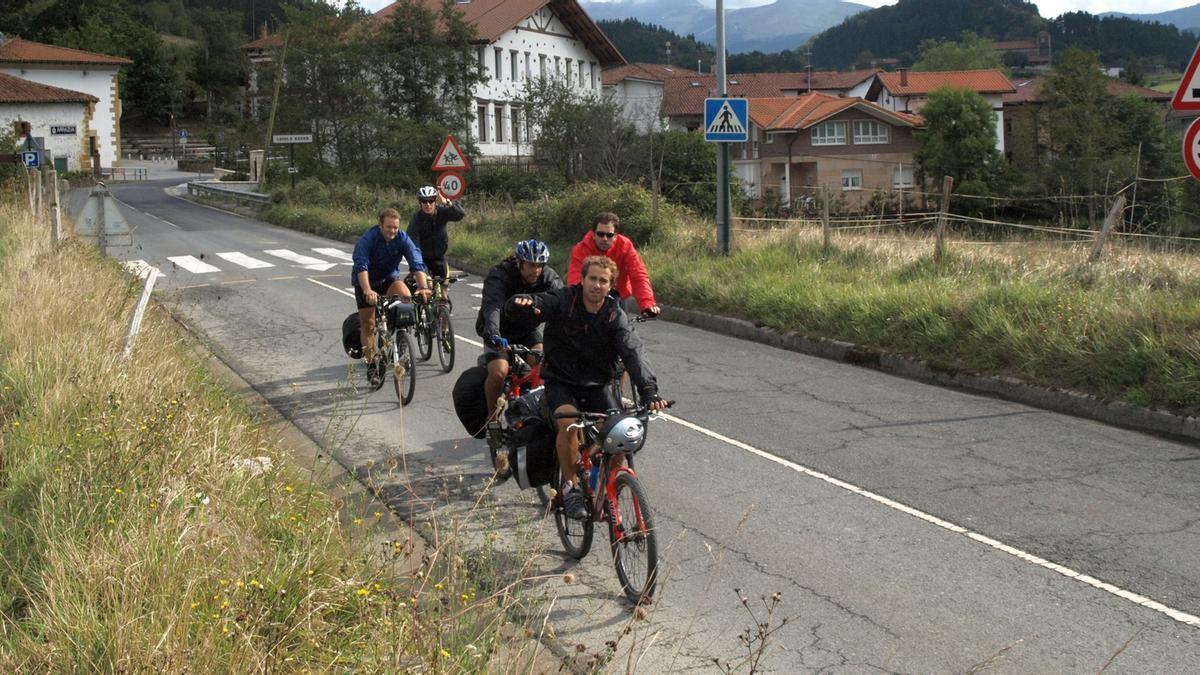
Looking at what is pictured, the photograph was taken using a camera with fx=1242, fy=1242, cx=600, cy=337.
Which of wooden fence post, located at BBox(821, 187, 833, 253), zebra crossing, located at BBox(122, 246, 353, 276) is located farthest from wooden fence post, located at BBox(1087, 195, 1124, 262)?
zebra crossing, located at BBox(122, 246, 353, 276)

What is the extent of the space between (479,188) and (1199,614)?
5092 cm

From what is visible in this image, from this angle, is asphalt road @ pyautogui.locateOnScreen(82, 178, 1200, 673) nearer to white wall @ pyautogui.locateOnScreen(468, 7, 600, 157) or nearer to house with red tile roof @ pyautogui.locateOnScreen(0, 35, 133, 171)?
white wall @ pyautogui.locateOnScreen(468, 7, 600, 157)

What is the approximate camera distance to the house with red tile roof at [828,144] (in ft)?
262

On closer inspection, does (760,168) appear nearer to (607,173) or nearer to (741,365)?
(607,173)

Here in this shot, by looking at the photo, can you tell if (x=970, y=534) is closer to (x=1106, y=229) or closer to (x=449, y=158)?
(x=1106, y=229)

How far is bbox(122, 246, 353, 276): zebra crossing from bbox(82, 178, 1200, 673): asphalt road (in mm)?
11174

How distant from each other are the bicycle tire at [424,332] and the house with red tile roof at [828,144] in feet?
222

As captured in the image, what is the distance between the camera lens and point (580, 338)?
6.73m

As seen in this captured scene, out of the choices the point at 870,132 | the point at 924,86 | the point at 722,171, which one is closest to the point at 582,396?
the point at 722,171

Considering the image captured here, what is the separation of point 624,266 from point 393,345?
2.30 m

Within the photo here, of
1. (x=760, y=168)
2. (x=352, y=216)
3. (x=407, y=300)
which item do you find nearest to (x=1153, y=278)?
(x=407, y=300)

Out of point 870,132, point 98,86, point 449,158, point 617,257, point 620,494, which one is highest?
point 98,86

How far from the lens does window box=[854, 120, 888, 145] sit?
81.6 meters

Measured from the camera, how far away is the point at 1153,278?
43.2 ft
